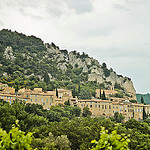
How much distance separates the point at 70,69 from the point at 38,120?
266 feet

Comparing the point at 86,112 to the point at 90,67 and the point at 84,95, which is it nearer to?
the point at 84,95

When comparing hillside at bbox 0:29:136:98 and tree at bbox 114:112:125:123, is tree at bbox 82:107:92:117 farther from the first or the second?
hillside at bbox 0:29:136:98

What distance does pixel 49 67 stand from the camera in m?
108

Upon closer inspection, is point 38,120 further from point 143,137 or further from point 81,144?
point 143,137

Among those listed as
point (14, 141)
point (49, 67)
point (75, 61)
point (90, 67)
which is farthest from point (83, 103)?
point (75, 61)

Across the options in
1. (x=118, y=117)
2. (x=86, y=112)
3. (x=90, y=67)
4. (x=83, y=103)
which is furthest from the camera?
(x=90, y=67)

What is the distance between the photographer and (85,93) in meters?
80.6

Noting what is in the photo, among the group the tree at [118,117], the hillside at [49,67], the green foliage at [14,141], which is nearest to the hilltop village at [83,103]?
the tree at [118,117]

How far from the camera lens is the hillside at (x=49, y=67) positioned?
8931 centimetres

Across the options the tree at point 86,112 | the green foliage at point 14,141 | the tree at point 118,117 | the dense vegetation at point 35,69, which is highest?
the dense vegetation at point 35,69

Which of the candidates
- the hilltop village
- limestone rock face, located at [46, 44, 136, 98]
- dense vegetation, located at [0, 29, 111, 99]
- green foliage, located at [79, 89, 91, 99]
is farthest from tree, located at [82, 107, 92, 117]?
limestone rock face, located at [46, 44, 136, 98]

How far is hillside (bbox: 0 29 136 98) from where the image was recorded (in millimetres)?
89312

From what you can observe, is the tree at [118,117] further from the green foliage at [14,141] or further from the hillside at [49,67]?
the green foliage at [14,141]

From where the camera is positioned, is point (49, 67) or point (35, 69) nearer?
point (35, 69)
